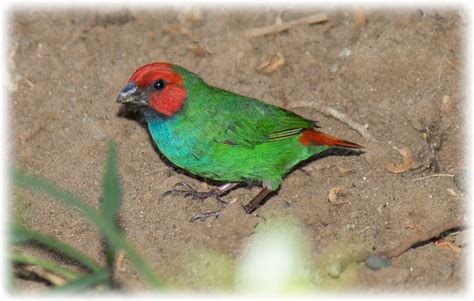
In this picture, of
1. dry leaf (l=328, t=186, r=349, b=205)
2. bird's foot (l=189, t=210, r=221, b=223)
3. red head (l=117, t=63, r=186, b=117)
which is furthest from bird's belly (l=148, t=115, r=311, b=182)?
dry leaf (l=328, t=186, r=349, b=205)

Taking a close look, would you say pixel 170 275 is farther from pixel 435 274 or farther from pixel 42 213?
pixel 435 274

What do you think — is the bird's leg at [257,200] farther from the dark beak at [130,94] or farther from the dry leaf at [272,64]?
the dry leaf at [272,64]

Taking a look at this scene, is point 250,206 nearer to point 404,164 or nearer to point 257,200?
point 257,200

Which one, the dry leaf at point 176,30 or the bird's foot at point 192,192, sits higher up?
the dry leaf at point 176,30

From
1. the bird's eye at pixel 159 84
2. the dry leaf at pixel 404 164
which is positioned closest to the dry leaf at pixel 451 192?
the dry leaf at pixel 404 164

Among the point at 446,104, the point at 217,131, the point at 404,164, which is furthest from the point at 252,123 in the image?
the point at 446,104

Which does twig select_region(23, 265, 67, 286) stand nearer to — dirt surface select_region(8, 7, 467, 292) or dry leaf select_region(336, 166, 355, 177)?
dirt surface select_region(8, 7, 467, 292)
